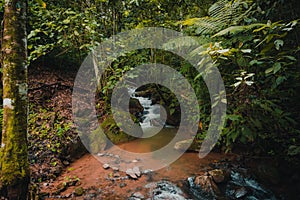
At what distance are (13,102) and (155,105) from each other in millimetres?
5063

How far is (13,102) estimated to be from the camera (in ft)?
7.94

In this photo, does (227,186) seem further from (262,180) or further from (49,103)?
(49,103)

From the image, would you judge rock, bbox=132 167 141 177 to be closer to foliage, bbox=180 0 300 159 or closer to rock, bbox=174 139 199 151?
rock, bbox=174 139 199 151

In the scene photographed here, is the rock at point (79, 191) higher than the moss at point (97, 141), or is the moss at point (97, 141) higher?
the moss at point (97, 141)

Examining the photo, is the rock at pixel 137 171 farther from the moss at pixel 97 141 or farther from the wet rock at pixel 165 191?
the moss at pixel 97 141

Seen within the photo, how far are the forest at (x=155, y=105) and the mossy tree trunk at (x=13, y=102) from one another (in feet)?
0.04

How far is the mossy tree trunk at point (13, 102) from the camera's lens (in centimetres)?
239

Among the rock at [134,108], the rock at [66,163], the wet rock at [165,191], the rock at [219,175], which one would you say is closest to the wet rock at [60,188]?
the rock at [66,163]

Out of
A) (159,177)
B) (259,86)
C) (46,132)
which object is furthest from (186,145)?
(46,132)

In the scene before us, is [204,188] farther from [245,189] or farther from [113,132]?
[113,132]

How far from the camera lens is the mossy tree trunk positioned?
2.39 meters

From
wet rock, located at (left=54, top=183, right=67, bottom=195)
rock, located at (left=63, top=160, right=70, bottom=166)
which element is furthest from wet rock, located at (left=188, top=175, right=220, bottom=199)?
rock, located at (left=63, top=160, right=70, bottom=166)

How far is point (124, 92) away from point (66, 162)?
2951mm

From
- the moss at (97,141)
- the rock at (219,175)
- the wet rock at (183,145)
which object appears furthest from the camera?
the wet rock at (183,145)
